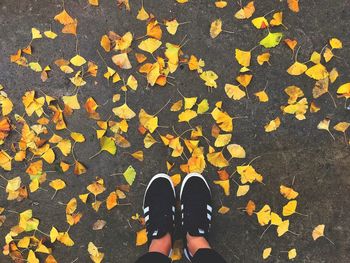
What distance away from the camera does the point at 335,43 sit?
2.29 m

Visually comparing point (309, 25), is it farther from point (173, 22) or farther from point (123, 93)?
point (123, 93)

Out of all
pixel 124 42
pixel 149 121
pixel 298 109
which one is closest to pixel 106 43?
pixel 124 42

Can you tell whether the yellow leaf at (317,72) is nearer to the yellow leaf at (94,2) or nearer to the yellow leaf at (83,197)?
the yellow leaf at (94,2)

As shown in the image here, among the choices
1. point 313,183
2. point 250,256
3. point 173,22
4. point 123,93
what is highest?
point 173,22

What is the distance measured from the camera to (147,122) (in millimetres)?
2348

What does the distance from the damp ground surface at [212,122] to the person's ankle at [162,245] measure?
0.19m

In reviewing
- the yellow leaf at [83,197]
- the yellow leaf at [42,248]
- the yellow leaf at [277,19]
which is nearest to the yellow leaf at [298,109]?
the yellow leaf at [277,19]

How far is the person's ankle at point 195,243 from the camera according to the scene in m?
2.21

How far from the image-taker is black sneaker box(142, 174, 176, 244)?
2.29 m

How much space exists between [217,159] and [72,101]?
0.97 m

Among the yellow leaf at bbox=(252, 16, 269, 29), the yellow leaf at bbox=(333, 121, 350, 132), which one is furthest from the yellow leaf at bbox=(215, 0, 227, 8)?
the yellow leaf at bbox=(333, 121, 350, 132)

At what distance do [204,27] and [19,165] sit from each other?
4.73 ft

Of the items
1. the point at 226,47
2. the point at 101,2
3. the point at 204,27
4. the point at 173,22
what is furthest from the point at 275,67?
the point at 101,2

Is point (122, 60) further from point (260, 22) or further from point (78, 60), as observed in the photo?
point (260, 22)
